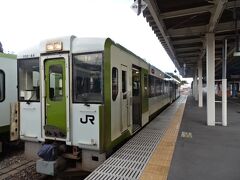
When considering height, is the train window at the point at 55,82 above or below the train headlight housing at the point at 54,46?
below

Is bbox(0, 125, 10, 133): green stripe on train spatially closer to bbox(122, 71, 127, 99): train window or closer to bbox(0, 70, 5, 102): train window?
bbox(0, 70, 5, 102): train window

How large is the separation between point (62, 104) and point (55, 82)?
541mm

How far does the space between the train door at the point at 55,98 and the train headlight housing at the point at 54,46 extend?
0.23 metres

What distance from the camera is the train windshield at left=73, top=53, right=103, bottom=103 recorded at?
4.28 meters

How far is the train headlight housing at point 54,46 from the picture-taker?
4563mm

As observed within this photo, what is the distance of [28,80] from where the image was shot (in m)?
5.12

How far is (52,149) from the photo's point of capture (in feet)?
14.3

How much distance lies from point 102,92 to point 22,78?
2175mm

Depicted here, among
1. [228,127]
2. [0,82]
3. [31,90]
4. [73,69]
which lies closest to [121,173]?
[73,69]

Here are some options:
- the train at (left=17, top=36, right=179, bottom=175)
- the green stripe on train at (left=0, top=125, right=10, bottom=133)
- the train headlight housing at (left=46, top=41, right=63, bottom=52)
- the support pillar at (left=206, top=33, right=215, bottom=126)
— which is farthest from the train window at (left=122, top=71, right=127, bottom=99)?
the support pillar at (left=206, top=33, right=215, bottom=126)

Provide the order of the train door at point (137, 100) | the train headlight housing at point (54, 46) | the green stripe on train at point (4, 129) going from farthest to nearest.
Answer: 1. the train door at point (137, 100)
2. the green stripe on train at point (4, 129)
3. the train headlight housing at point (54, 46)

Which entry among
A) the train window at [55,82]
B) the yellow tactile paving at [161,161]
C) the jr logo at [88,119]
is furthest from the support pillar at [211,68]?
the train window at [55,82]

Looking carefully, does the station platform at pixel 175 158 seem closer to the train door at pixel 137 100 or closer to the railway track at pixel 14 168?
the train door at pixel 137 100

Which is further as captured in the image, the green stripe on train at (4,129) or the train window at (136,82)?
the train window at (136,82)
